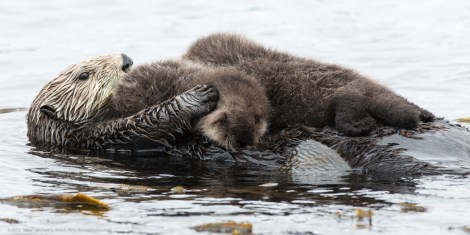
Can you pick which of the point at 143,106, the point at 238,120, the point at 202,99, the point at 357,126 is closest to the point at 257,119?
the point at 238,120

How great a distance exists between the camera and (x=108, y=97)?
26.3 feet

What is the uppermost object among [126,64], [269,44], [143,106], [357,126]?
[269,44]

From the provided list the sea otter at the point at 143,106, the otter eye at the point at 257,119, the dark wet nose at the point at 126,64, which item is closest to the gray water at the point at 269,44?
the sea otter at the point at 143,106

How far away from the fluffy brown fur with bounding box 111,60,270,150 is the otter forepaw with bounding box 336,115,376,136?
58 centimetres

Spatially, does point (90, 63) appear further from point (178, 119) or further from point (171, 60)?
point (178, 119)

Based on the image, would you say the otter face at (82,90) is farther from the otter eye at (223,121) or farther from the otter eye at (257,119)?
the otter eye at (257,119)

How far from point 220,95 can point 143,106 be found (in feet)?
2.73

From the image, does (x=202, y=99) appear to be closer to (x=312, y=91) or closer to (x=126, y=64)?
(x=312, y=91)

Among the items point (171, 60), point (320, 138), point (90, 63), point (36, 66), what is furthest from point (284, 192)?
point (36, 66)

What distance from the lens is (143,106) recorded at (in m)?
7.56

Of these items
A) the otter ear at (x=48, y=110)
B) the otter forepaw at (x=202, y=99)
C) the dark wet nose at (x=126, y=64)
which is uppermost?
the dark wet nose at (x=126, y=64)

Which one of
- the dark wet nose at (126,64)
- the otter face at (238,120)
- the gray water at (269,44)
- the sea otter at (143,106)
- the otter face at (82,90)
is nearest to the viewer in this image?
the gray water at (269,44)

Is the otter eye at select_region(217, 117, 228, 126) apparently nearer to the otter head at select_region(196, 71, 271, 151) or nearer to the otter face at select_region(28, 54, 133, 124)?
the otter head at select_region(196, 71, 271, 151)

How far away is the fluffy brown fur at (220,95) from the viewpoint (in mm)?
6871
